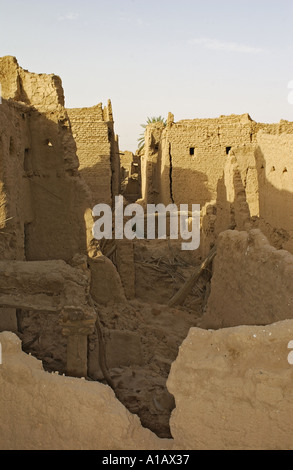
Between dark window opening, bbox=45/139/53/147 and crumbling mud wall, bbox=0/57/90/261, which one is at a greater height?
dark window opening, bbox=45/139/53/147

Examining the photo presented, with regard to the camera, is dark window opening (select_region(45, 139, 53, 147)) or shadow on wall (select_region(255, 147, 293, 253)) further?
dark window opening (select_region(45, 139, 53, 147))

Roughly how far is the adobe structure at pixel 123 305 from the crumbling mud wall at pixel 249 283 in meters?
0.02

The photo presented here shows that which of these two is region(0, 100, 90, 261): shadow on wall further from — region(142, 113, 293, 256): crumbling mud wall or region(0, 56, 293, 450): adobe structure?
region(142, 113, 293, 256): crumbling mud wall

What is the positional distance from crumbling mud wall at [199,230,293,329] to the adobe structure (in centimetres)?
2

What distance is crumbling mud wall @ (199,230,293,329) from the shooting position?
439 cm

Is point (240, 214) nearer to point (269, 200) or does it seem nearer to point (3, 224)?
point (269, 200)

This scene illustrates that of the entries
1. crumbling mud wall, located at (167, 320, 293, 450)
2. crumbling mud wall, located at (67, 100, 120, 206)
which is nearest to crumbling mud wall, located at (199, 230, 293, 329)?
crumbling mud wall, located at (167, 320, 293, 450)

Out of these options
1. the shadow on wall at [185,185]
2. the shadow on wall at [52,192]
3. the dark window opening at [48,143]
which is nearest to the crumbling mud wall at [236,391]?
the shadow on wall at [52,192]

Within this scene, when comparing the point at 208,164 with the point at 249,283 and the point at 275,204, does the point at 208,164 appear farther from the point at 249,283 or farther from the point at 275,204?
the point at 249,283

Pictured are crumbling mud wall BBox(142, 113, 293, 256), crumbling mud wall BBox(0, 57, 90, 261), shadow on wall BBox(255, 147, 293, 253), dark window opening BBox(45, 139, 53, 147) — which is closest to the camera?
shadow on wall BBox(255, 147, 293, 253)

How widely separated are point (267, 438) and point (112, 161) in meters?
12.2

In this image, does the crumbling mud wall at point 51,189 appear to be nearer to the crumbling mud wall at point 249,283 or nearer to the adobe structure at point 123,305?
the adobe structure at point 123,305

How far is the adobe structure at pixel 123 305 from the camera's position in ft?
8.71
